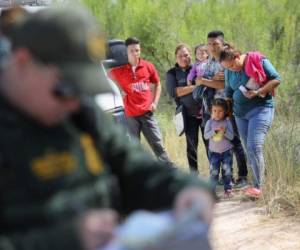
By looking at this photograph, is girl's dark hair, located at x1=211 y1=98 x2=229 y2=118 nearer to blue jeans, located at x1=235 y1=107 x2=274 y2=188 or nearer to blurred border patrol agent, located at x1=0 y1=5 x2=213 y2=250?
blue jeans, located at x1=235 y1=107 x2=274 y2=188

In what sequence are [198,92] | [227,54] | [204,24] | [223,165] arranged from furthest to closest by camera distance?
[204,24] < [198,92] < [223,165] < [227,54]

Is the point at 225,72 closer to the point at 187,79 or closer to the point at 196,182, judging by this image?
the point at 187,79

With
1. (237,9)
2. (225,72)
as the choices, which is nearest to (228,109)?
(225,72)

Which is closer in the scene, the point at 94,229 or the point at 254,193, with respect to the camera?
the point at 94,229

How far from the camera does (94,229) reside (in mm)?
1428

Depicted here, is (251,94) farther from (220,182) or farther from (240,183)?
(220,182)

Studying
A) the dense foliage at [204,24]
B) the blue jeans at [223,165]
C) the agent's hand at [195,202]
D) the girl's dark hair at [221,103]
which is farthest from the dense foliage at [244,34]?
the agent's hand at [195,202]

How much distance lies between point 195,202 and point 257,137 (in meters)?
4.31

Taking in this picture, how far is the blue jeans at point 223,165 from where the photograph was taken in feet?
20.2

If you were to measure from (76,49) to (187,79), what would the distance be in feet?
17.3

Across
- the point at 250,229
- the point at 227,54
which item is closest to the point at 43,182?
the point at 250,229

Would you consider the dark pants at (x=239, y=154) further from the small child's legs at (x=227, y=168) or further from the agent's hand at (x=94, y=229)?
the agent's hand at (x=94, y=229)

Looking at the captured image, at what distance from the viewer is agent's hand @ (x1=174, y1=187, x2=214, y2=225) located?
152cm

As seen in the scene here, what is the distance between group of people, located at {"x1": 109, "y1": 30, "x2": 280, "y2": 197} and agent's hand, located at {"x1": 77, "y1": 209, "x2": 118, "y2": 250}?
14.3 ft
